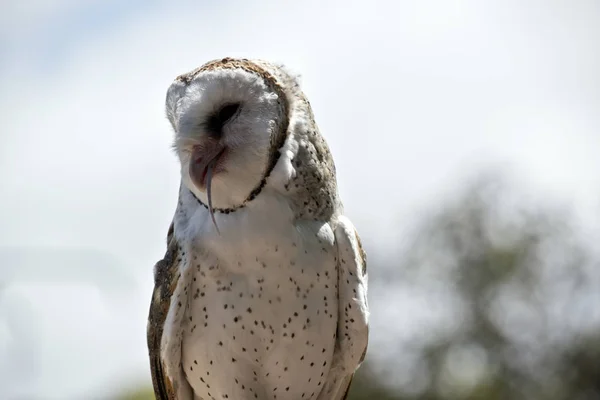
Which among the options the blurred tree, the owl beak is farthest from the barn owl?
the blurred tree

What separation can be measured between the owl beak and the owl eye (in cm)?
5

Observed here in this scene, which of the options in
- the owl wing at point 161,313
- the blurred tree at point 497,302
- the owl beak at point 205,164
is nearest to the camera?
the owl beak at point 205,164

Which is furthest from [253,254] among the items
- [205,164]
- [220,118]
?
[220,118]

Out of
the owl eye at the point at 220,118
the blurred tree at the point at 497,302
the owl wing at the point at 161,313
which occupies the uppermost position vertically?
the owl eye at the point at 220,118

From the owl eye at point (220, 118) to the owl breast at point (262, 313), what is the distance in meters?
0.43

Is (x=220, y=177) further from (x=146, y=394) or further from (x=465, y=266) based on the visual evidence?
(x=465, y=266)

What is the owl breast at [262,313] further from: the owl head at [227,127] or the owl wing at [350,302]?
the owl head at [227,127]

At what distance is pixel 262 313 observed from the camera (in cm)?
359

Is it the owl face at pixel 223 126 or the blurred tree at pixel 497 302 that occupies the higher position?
the owl face at pixel 223 126

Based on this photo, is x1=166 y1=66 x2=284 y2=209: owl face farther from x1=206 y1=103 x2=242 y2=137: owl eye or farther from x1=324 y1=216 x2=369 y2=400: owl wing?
x1=324 y1=216 x2=369 y2=400: owl wing

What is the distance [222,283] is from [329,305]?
0.44 meters

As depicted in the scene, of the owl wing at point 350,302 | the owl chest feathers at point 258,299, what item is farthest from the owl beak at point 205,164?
the owl wing at point 350,302

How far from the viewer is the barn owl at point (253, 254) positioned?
11.3 ft

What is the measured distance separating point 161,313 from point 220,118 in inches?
33.7
